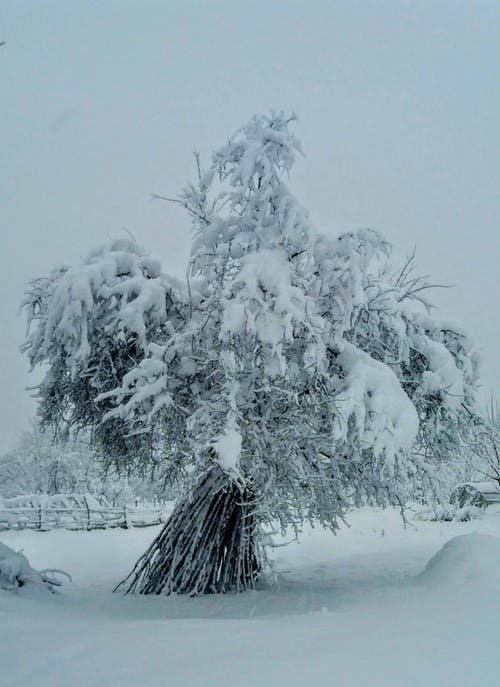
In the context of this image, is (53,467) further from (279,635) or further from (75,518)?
(279,635)

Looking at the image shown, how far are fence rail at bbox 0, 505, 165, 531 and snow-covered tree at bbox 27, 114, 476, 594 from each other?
11706 millimetres

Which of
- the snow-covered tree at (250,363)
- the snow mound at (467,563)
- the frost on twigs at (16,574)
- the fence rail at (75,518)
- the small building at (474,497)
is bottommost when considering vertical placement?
the fence rail at (75,518)

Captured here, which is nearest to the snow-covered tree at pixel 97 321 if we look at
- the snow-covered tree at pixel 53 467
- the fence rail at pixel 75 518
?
the fence rail at pixel 75 518

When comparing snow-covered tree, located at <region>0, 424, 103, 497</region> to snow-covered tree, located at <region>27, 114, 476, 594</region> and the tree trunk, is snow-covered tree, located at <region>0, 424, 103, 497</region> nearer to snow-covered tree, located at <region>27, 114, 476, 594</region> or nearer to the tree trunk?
the tree trunk

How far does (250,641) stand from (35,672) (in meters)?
1.26

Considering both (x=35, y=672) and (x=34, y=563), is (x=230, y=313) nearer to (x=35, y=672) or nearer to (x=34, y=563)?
(x=35, y=672)

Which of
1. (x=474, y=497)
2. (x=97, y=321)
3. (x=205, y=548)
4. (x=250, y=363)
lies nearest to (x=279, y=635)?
(x=250, y=363)

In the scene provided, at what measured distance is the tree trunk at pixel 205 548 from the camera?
7352 mm

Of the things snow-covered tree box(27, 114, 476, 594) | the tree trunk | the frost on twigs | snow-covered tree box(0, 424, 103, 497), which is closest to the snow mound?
snow-covered tree box(27, 114, 476, 594)

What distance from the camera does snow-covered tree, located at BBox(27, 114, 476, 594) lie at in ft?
19.8

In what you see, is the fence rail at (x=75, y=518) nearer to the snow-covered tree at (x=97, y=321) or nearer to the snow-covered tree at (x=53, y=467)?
the snow-covered tree at (x=97, y=321)

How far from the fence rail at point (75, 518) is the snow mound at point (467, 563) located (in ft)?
49.9

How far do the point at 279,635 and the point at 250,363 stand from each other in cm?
296

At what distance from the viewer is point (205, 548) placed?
7.46 m
